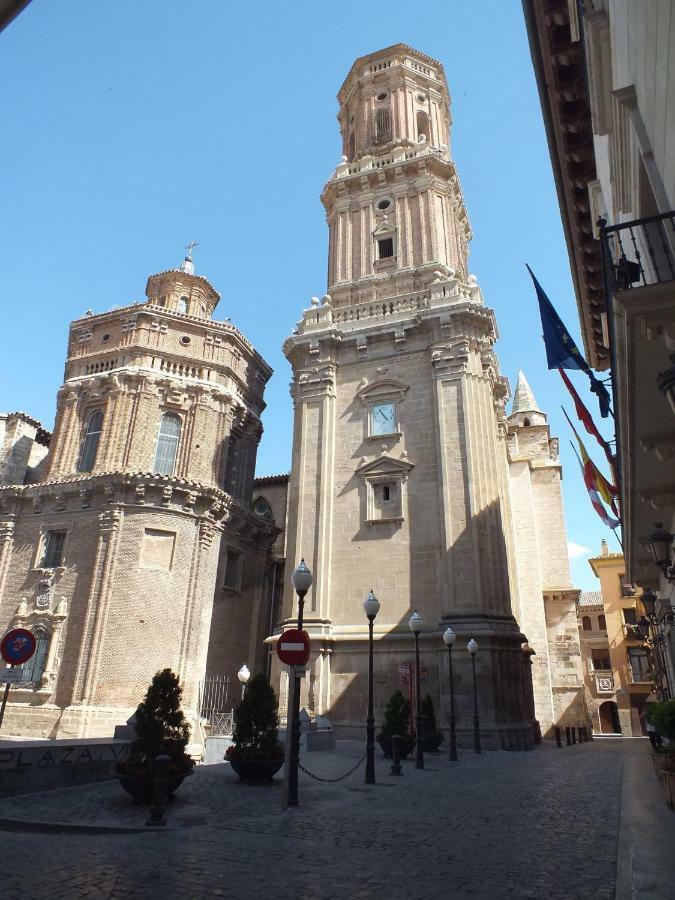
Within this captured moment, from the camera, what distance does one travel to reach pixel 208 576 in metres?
29.2

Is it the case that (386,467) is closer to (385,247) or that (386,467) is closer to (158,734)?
(385,247)

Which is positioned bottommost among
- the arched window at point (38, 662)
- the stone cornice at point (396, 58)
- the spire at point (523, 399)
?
the arched window at point (38, 662)

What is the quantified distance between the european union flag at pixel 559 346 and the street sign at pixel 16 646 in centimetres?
1165

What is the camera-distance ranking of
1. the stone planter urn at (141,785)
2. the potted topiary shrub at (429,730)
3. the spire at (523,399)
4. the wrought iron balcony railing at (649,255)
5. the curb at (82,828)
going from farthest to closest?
the spire at (523,399)
the potted topiary shrub at (429,730)
the stone planter urn at (141,785)
the curb at (82,828)
the wrought iron balcony railing at (649,255)

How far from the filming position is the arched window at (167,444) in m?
30.9

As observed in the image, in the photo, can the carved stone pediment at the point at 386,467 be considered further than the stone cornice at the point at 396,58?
No

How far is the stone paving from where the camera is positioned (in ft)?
19.1

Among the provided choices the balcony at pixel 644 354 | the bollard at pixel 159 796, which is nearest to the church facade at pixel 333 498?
the balcony at pixel 644 354

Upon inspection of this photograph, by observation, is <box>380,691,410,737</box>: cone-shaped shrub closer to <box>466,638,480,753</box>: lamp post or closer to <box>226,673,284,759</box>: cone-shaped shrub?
<box>466,638,480,753</box>: lamp post

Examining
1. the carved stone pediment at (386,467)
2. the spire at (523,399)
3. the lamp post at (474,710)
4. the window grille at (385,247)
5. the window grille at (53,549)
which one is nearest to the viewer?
the lamp post at (474,710)

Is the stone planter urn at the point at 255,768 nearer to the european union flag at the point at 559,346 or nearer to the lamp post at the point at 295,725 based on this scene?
the lamp post at the point at 295,725

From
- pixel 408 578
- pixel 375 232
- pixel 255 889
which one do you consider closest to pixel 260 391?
pixel 375 232

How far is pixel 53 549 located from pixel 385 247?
71.7 feet

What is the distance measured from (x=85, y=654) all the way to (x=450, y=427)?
56.8 ft
